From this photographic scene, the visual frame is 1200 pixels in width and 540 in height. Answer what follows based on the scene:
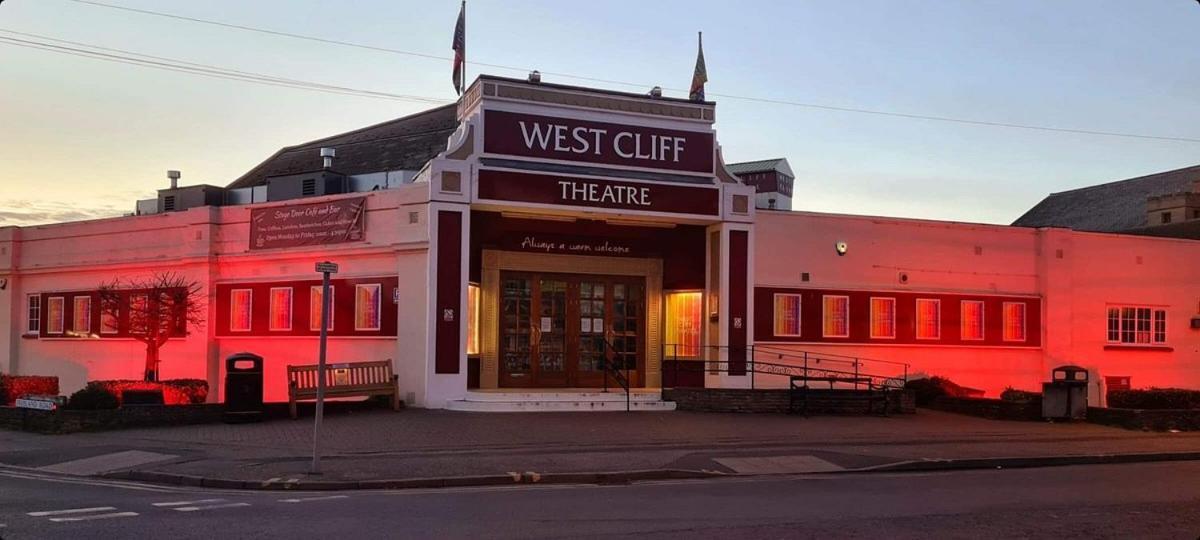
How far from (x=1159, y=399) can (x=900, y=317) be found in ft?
23.8

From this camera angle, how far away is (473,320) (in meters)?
25.4

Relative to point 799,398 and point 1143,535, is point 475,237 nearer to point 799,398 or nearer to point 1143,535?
point 799,398

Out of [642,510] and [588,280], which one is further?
[588,280]

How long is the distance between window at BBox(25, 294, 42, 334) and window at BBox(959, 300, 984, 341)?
27.1 metres

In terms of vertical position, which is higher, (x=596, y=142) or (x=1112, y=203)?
(x=1112, y=203)

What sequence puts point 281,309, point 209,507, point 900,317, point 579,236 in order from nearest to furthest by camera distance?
point 209,507 → point 579,236 → point 281,309 → point 900,317

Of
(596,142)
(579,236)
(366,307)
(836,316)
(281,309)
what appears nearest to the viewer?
(596,142)

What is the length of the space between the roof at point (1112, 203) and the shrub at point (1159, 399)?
2157 cm

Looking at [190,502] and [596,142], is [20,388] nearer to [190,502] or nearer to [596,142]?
[190,502]

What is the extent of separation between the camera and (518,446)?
17.7m

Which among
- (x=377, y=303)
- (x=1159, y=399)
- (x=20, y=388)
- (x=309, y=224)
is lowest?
(x=20, y=388)

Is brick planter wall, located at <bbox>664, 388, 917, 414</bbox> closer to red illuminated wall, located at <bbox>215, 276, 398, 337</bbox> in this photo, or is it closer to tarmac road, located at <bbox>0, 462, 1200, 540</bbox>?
red illuminated wall, located at <bbox>215, 276, 398, 337</bbox>

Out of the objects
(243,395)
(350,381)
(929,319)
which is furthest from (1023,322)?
(243,395)

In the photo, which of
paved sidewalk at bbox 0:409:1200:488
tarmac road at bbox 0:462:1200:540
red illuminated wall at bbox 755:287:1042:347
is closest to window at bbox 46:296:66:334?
paved sidewalk at bbox 0:409:1200:488
